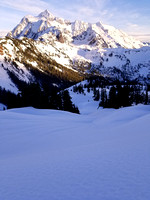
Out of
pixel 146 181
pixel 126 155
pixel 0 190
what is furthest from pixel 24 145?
pixel 146 181

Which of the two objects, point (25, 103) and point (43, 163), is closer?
point (43, 163)

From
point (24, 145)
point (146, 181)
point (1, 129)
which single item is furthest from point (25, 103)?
point (146, 181)

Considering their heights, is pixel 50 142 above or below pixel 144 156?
below

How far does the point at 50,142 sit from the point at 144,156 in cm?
551

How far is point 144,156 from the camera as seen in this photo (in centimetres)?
541

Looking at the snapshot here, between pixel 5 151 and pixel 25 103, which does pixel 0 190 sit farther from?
pixel 25 103

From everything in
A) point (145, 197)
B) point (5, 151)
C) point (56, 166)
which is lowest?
point (5, 151)

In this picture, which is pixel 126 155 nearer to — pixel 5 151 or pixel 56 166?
pixel 56 166

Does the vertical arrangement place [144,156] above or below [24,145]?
above

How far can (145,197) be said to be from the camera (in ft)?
10.2

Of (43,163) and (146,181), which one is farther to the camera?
(43,163)

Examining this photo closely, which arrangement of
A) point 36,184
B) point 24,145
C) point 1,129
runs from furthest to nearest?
point 1,129, point 24,145, point 36,184

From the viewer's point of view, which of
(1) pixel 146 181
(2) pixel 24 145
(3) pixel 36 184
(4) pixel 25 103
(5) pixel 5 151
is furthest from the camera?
(4) pixel 25 103

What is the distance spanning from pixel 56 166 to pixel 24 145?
4.33 m
